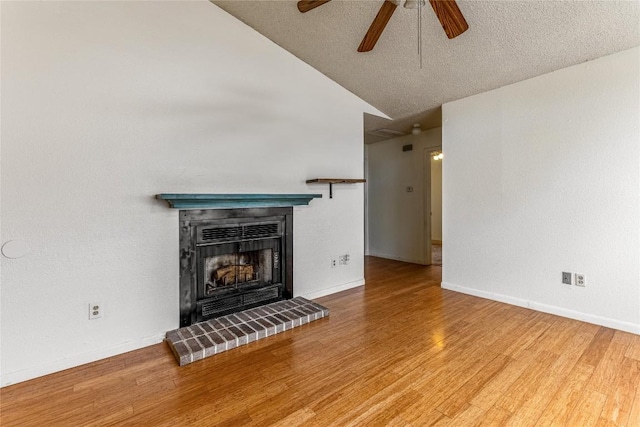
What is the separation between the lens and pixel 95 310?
2289 millimetres

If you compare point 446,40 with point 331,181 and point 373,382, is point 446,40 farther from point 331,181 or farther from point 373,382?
point 373,382

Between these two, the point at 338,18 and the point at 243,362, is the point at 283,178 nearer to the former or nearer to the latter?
the point at 338,18

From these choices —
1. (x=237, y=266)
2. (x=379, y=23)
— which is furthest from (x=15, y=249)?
(x=379, y=23)

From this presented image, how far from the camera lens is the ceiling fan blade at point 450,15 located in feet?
5.86

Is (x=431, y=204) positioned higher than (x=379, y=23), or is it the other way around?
(x=379, y=23)

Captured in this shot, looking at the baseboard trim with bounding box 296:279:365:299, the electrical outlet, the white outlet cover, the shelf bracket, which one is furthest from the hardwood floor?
the shelf bracket

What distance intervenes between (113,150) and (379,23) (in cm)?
223

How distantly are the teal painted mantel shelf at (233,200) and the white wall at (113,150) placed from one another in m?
0.16

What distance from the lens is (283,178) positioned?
3387 millimetres

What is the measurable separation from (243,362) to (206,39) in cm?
287

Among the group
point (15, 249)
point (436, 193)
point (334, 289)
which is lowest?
point (334, 289)

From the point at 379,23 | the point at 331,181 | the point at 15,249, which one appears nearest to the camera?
the point at 15,249

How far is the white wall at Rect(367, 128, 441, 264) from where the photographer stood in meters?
5.42

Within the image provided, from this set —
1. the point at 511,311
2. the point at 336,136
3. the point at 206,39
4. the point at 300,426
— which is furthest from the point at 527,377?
the point at 206,39
